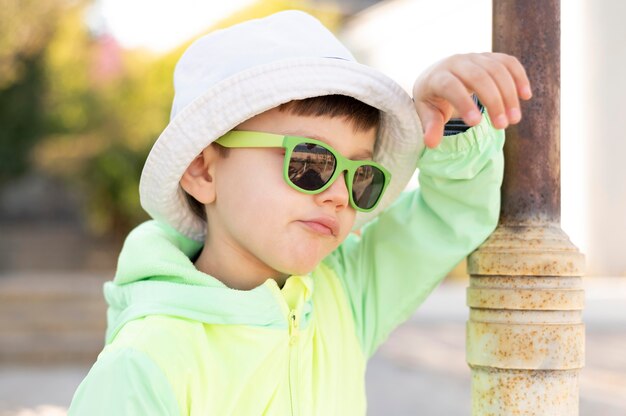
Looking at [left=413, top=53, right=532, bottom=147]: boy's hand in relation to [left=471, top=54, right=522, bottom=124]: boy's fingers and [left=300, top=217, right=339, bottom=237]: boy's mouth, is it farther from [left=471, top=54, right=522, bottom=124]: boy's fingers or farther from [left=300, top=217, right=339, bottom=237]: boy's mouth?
[left=300, top=217, right=339, bottom=237]: boy's mouth

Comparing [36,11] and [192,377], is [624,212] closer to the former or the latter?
[36,11]

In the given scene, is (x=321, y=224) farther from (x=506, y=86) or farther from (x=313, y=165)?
(x=506, y=86)

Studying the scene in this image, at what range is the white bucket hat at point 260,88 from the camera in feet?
5.68

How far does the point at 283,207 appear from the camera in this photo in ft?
5.84

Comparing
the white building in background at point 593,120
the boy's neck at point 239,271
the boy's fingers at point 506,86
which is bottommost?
the boy's neck at point 239,271

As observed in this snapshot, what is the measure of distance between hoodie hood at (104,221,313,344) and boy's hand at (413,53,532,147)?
0.49m

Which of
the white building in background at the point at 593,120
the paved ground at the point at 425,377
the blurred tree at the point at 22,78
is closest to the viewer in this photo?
the paved ground at the point at 425,377

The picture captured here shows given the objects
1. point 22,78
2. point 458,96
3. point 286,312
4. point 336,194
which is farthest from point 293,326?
point 22,78

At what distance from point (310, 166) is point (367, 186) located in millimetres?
156

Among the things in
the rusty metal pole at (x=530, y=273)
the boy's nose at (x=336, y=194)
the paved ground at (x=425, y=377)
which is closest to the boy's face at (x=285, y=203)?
the boy's nose at (x=336, y=194)

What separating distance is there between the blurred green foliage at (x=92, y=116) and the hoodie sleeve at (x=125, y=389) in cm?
1048

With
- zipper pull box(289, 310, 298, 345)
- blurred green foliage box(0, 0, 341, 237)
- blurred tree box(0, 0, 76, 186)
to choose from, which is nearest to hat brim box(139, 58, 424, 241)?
zipper pull box(289, 310, 298, 345)

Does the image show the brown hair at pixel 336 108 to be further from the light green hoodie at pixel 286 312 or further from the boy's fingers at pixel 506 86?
the boy's fingers at pixel 506 86

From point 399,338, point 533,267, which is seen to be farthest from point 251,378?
point 399,338
